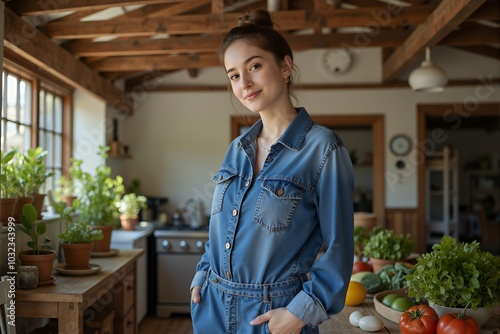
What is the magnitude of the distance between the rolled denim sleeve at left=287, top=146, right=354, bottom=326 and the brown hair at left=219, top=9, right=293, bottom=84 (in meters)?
0.32

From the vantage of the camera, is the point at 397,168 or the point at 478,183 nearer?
the point at 397,168

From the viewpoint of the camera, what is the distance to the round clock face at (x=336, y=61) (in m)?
5.85

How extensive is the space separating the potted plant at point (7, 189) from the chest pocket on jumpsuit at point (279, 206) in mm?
1759

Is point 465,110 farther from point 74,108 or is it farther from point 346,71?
point 74,108

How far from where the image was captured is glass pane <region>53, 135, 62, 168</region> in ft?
14.9

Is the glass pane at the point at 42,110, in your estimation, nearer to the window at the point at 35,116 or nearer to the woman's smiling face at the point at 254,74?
the window at the point at 35,116

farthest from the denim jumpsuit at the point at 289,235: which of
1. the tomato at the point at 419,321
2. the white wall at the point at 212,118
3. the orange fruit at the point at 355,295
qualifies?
the white wall at the point at 212,118

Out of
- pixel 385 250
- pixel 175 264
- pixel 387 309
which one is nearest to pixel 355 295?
pixel 387 309

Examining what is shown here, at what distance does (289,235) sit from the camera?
124 cm

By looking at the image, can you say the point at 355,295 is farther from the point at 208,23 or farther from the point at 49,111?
the point at 49,111

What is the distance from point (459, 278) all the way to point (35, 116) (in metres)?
3.37

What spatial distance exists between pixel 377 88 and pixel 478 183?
16.3 feet

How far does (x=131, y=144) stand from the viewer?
6043 mm

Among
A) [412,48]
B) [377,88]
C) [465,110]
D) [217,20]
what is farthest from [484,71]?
[217,20]
